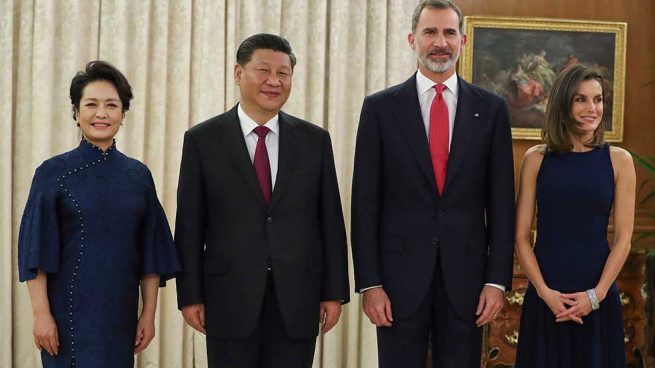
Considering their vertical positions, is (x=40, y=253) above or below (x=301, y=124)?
below

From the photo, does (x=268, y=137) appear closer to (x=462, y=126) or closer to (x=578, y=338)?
(x=462, y=126)

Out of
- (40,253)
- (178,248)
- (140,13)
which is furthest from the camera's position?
(140,13)

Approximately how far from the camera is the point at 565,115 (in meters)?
2.95

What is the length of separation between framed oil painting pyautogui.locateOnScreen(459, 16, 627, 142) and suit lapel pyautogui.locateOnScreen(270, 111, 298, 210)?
88.6 inches

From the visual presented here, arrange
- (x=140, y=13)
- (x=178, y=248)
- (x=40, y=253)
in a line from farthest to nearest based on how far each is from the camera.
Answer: (x=140, y=13)
(x=178, y=248)
(x=40, y=253)

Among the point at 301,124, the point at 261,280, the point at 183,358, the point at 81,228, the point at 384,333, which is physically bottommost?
the point at 183,358

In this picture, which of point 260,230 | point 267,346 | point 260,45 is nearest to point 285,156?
point 260,230

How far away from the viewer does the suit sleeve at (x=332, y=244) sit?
2820 mm

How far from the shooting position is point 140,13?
4.64 meters

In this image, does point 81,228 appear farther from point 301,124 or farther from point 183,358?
point 183,358

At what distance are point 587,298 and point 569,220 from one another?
274 mm

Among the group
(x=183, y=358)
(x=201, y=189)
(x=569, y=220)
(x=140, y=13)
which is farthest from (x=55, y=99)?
(x=569, y=220)

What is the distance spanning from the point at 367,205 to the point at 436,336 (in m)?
0.49

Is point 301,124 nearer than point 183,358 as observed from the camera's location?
Yes
